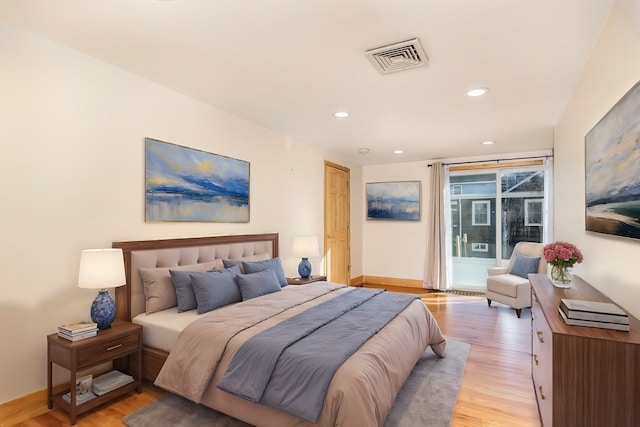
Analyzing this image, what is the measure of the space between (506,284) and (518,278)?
273 millimetres

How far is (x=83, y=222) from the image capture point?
98.8 inches

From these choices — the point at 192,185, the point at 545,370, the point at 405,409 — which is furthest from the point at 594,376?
the point at 192,185

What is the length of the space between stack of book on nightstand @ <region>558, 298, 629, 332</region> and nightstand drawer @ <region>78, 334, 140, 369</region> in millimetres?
2765

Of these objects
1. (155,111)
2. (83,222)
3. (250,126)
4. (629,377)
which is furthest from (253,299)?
(629,377)

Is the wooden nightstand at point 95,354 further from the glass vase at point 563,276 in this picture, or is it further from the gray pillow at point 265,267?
the glass vase at point 563,276

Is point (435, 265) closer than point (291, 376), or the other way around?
point (291, 376)

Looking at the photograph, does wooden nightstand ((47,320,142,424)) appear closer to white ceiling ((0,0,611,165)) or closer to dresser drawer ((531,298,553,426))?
white ceiling ((0,0,611,165))

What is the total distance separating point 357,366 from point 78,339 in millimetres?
1853

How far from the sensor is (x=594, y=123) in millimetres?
2309

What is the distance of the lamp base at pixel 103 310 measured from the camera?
93.5 inches

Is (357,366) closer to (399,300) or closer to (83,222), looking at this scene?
(399,300)

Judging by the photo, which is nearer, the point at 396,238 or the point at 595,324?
the point at 595,324

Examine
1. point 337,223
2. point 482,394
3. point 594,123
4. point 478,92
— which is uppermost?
point 478,92

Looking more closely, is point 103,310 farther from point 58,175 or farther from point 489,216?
point 489,216
